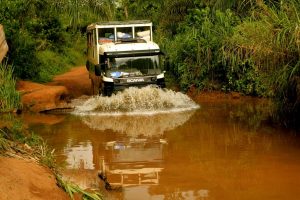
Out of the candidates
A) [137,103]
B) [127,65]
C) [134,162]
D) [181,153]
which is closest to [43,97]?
[127,65]

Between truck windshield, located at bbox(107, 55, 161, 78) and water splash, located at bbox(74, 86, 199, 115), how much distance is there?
1.96 ft

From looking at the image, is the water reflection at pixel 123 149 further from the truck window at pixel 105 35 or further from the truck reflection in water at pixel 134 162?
the truck window at pixel 105 35

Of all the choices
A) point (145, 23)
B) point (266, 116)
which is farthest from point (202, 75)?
point (266, 116)

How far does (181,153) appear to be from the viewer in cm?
1073

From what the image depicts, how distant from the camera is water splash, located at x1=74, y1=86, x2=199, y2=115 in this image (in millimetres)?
16500

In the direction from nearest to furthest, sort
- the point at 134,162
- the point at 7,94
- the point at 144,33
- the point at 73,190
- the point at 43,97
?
the point at 73,190
the point at 134,162
the point at 7,94
the point at 43,97
the point at 144,33

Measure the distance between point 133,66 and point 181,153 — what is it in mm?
6908

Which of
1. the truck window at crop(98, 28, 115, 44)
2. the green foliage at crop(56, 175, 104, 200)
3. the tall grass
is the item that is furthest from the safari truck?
the green foliage at crop(56, 175, 104, 200)

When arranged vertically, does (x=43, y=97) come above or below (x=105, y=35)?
below

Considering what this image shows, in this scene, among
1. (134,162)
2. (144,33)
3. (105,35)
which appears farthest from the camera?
(144,33)

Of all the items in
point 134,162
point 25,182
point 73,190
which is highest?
point 25,182

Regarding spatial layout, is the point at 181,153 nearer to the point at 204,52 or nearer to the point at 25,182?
the point at 25,182

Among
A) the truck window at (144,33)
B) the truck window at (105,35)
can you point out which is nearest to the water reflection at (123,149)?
the truck window at (105,35)

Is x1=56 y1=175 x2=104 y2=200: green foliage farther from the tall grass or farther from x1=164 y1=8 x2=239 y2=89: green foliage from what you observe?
x1=164 y1=8 x2=239 y2=89: green foliage
